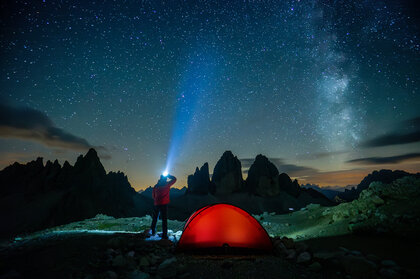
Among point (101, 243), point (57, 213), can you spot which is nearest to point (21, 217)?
point (57, 213)

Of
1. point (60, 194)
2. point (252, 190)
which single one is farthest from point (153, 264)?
point (60, 194)

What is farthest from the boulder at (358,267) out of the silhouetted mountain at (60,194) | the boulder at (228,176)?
the silhouetted mountain at (60,194)

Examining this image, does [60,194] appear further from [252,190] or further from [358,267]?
[358,267]

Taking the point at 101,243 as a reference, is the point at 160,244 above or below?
below

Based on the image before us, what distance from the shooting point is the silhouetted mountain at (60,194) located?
287 feet

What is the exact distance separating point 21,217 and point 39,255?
12754 cm

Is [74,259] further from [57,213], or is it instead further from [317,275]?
[57,213]

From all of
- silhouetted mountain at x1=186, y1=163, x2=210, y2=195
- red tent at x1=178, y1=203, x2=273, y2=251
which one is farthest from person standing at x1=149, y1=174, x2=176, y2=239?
silhouetted mountain at x1=186, y1=163, x2=210, y2=195

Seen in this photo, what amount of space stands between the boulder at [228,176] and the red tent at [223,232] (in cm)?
10104

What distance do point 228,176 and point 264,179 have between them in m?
20.1

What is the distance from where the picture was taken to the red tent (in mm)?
6828

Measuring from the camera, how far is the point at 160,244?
7.16 m

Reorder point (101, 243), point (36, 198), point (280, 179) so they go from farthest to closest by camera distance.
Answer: point (280, 179) → point (36, 198) → point (101, 243)

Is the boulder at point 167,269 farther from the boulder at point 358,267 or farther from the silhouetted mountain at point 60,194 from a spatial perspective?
the silhouetted mountain at point 60,194
